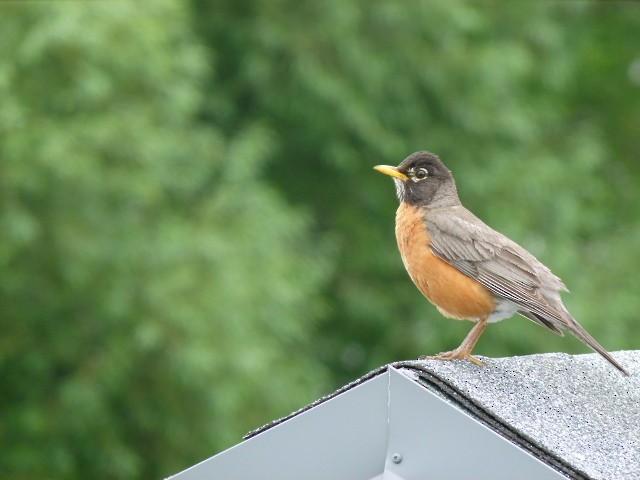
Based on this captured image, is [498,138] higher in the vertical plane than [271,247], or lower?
higher

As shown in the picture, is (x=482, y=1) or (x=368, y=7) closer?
(x=368, y=7)

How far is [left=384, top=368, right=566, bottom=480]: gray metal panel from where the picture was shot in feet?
11.2

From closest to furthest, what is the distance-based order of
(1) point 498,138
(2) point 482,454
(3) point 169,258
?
1. (2) point 482,454
2. (3) point 169,258
3. (1) point 498,138

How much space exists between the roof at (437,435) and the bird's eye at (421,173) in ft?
7.70

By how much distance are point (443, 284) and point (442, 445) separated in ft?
6.37

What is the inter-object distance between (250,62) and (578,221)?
5343mm

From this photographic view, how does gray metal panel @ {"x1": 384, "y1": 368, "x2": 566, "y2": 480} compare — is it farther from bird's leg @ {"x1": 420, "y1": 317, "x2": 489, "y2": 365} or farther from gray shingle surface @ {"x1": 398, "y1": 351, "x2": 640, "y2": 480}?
bird's leg @ {"x1": 420, "y1": 317, "x2": 489, "y2": 365}

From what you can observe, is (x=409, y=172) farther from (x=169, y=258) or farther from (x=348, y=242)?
(x=348, y=242)

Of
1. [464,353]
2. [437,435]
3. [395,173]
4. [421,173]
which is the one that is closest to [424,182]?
[421,173]

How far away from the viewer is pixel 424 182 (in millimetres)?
6348

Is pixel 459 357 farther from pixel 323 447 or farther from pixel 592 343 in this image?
pixel 323 447

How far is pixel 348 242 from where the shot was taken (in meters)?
17.2

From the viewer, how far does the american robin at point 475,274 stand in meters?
5.18

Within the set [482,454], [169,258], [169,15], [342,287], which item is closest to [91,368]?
[169,258]
